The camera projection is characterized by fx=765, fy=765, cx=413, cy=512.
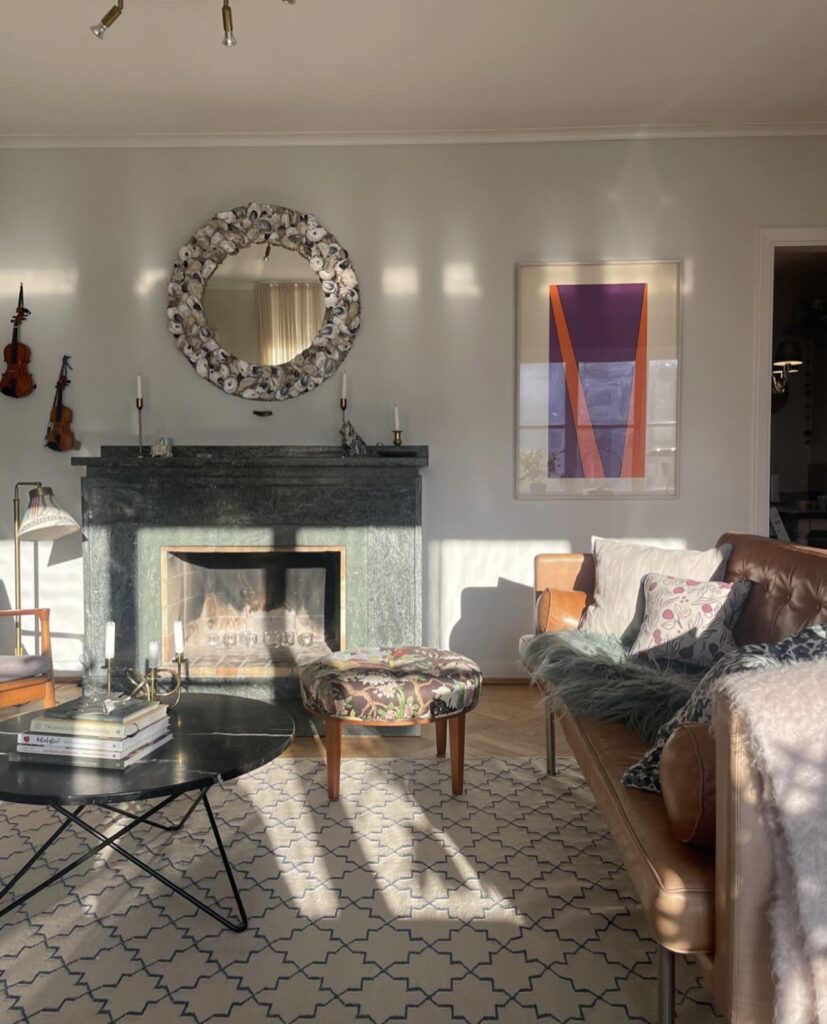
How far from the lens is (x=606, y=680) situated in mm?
2146

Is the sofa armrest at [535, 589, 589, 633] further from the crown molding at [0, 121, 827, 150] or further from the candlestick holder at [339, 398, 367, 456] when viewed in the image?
the crown molding at [0, 121, 827, 150]

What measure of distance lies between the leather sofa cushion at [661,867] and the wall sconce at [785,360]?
6131 mm

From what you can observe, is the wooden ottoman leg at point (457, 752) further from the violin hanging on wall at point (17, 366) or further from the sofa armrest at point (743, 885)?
the violin hanging on wall at point (17, 366)

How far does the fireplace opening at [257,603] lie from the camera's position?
145 inches

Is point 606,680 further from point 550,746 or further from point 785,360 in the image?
point 785,360

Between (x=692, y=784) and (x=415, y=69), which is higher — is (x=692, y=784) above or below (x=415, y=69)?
below

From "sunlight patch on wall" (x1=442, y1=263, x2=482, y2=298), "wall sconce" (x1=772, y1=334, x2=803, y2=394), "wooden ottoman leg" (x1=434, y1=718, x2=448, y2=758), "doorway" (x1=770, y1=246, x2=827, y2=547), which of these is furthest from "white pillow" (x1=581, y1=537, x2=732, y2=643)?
"wall sconce" (x1=772, y1=334, x2=803, y2=394)

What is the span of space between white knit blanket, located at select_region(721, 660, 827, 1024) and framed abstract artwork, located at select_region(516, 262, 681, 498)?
2.86 meters

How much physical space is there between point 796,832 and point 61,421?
3713 millimetres

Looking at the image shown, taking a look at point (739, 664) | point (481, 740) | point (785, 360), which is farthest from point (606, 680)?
point (785, 360)

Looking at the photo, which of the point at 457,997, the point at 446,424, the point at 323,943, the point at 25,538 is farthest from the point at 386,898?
the point at 25,538

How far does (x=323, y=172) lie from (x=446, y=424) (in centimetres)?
142

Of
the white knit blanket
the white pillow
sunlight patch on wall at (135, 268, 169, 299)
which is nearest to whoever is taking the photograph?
the white knit blanket

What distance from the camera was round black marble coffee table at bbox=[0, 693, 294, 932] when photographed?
163cm
